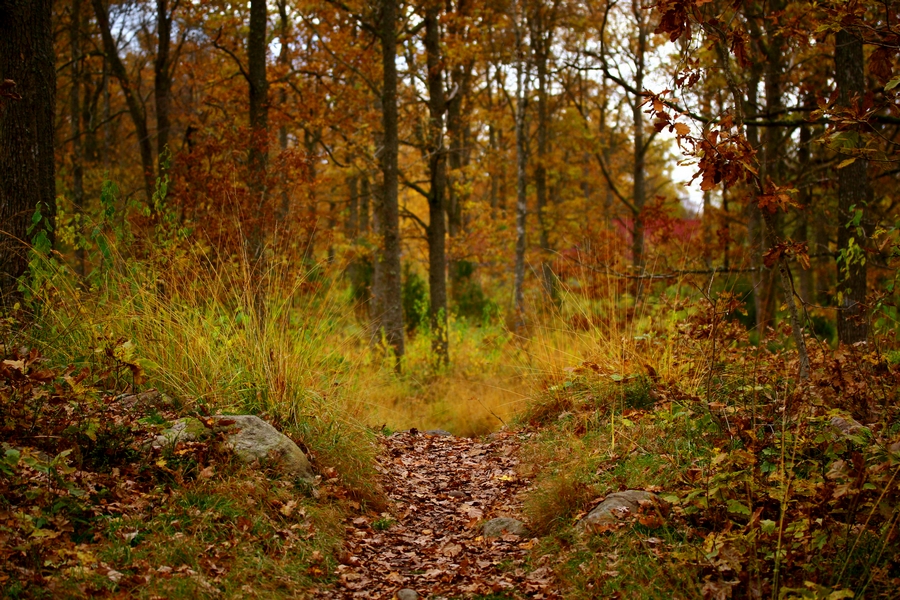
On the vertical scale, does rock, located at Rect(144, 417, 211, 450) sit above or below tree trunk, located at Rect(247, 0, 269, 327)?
below

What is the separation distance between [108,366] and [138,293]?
83 centimetres

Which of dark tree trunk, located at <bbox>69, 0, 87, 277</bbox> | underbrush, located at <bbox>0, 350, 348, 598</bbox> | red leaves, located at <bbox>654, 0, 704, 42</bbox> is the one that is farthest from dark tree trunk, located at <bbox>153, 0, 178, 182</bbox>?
red leaves, located at <bbox>654, 0, 704, 42</bbox>

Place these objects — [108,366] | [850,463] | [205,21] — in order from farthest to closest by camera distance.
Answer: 1. [205,21]
2. [108,366]
3. [850,463]

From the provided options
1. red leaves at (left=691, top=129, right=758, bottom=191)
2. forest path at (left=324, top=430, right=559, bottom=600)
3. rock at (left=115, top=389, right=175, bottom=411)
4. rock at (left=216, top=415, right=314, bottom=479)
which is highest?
red leaves at (left=691, top=129, right=758, bottom=191)

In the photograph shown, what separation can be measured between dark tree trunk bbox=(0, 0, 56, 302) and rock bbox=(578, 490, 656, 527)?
4.81m

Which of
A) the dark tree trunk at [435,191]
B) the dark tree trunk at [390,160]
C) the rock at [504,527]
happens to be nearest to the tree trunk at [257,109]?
the dark tree trunk at [390,160]

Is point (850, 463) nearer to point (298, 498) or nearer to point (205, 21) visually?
point (298, 498)

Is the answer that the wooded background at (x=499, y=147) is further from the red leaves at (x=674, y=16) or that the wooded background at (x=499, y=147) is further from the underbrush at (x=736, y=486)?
the underbrush at (x=736, y=486)

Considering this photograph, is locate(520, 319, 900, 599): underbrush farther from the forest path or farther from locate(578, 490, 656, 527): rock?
the forest path

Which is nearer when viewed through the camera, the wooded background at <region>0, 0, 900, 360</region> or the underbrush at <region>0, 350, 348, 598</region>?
the underbrush at <region>0, 350, 348, 598</region>

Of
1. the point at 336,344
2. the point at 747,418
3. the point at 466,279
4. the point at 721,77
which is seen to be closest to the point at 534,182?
the point at 466,279

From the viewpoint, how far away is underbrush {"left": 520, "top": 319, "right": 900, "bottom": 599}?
3.05m

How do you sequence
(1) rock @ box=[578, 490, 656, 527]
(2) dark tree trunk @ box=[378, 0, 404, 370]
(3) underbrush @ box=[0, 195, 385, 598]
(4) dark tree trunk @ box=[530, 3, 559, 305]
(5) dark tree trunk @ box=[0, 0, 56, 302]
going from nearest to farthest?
(3) underbrush @ box=[0, 195, 385, 598]
(1) rock @ box=[578, 490, 656, 527]
(5) dark tree trunk @ box=[0, 0, 56, 302]
(2) dark tree trunk @ box=[378, 0, 404, 370]
(4) dark tree trunk @ box=[530, 3, 559, 305]

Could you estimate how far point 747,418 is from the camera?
414cm
